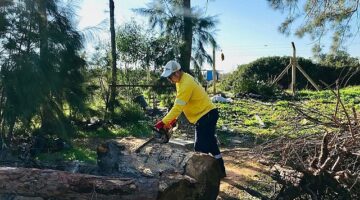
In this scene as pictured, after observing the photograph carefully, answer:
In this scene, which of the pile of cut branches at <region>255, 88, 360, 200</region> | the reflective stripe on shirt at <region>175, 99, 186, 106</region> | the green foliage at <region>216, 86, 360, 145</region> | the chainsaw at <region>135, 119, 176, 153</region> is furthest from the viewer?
the green foliage at <region>216, 86, 360, 145</region>

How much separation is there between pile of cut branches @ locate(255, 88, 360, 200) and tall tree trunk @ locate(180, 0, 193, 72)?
19.8ft

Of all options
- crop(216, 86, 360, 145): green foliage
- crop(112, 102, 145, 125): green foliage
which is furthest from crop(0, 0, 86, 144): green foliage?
crop(216, 86, 360, 145): green foliage

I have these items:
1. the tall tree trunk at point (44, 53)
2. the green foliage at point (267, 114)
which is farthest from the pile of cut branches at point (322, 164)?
the tall tree trunk at point (44, 53)

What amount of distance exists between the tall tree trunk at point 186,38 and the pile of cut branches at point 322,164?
19.8 ft

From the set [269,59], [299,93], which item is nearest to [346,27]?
[299,93]

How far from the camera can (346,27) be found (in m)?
8.21

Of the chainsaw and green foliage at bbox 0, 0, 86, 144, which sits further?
green foliage at bbox 0, 0, 86, 144

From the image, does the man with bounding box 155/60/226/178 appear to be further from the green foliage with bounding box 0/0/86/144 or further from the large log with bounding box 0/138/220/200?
the green foliage with bounding box 0/0/86/144

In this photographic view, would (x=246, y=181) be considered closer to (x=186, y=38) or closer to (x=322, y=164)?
(x=322, y=164)

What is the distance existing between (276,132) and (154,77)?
11.9 ft

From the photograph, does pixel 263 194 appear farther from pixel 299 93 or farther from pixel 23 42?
pixel 299 93

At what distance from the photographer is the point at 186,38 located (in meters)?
10.4

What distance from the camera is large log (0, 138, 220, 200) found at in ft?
12.6

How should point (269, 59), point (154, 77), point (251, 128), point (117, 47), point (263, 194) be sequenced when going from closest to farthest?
1. point (263, 194)
2. point (251, 128)
3. point (154, 77)
4. point (117, 47)
5. point (269, 59)
